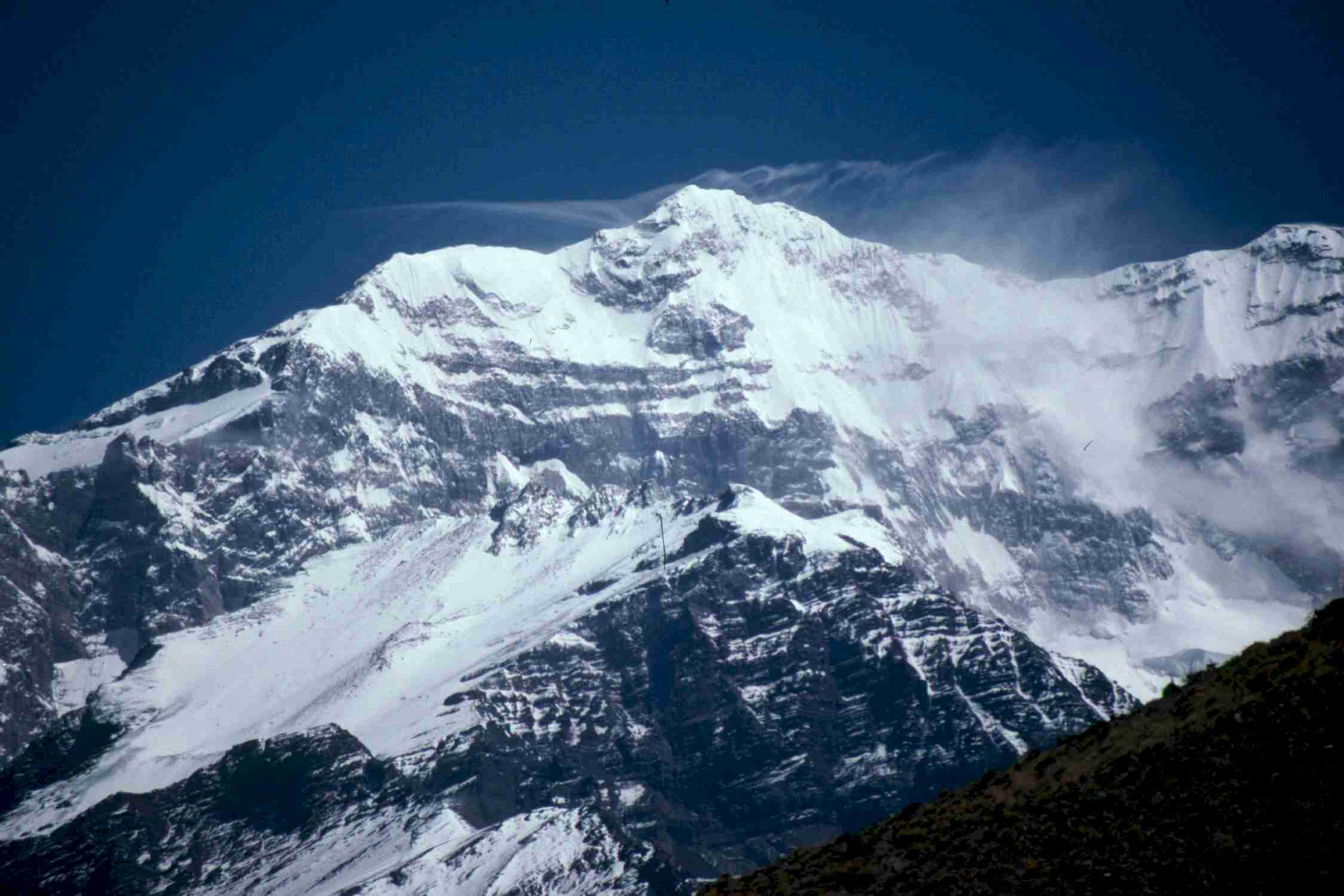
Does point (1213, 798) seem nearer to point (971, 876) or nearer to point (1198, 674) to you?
point (971, 876)

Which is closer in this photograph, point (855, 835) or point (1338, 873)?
point (1338, 873)

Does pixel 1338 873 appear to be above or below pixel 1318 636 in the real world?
below

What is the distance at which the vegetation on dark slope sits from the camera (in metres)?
35.7

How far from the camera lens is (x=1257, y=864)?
114ft

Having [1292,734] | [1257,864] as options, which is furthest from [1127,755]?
[1257,864]

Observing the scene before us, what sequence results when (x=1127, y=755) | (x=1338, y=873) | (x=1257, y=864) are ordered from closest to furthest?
(x=1338, y=873) → (x=1257, y=864) → (x=1127, y=755)

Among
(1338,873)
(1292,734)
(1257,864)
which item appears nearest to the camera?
(1338,873)

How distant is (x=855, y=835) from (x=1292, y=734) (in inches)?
722

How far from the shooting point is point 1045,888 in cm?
3906

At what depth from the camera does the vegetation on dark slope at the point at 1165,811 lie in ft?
117

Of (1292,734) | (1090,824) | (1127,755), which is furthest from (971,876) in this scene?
(1292,734)

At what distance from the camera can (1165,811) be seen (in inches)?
1572

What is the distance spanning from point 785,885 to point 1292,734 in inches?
671

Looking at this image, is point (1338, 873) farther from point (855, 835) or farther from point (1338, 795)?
point (855, 835)
